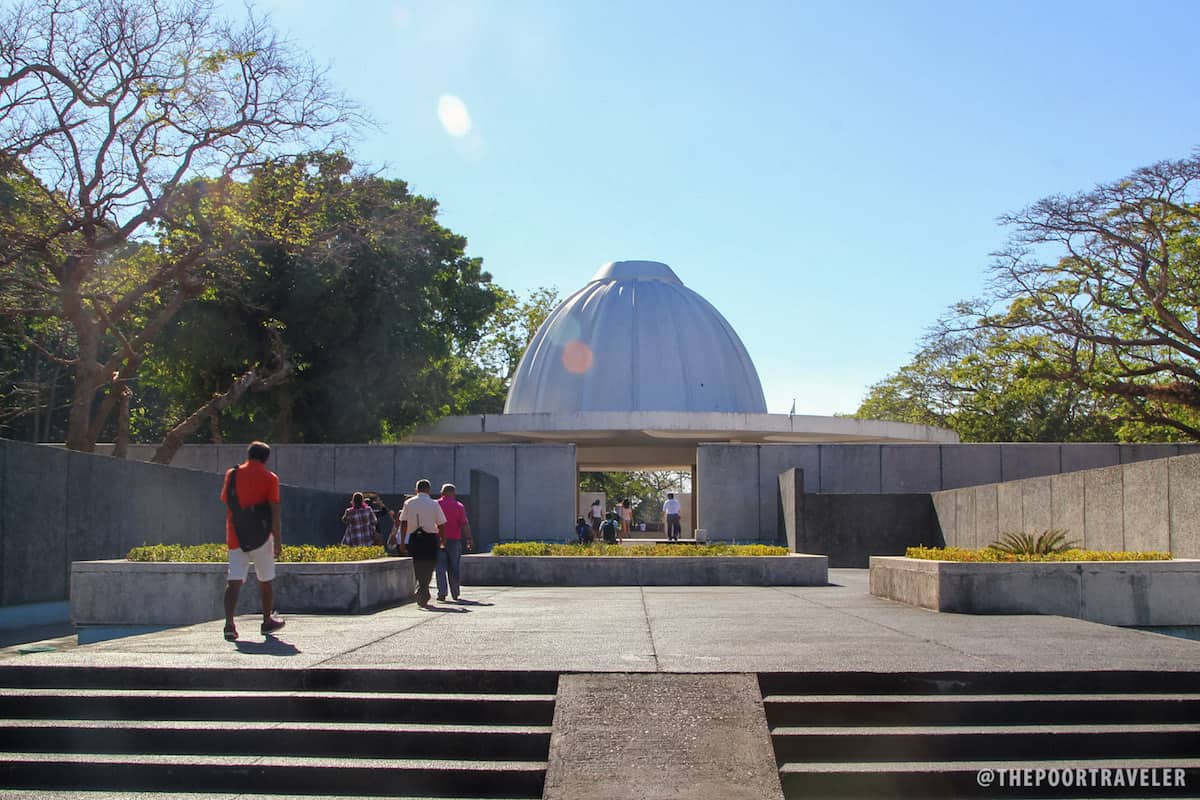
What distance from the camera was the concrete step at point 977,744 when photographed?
20.5ft

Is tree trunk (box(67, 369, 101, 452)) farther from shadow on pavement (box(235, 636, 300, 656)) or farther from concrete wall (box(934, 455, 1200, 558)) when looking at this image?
concrete wall (box(934, 455, 1200, 558))

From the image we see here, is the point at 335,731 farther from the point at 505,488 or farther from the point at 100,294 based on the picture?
the point at 505,488

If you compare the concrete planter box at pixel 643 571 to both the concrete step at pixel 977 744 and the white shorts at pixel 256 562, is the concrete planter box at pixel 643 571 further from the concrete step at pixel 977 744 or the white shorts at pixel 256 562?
the concrete step at pixel 977 744

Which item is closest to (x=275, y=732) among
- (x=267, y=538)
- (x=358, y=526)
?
(x=267, y=538)

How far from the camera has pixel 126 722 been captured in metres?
6.66

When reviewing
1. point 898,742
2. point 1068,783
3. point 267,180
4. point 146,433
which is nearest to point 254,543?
point 898,742

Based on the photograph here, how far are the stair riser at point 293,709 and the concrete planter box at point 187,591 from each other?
15.2 ft

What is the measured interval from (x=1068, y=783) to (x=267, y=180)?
1866cm

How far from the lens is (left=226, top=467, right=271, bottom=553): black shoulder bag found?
928 centimetres

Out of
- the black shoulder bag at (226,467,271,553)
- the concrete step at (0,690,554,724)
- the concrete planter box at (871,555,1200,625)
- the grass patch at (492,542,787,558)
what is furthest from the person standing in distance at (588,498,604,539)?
the concrete step at (0,690,554,724)

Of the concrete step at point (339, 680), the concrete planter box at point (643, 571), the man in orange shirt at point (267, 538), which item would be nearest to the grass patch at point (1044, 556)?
the concrete planter box at point (643, 571)

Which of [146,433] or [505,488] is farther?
[146,433]

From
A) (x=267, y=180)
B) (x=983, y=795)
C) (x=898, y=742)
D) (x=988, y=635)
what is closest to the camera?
(x=983, y=795)

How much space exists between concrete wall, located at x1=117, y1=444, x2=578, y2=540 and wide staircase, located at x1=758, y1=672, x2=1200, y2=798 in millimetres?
21431
